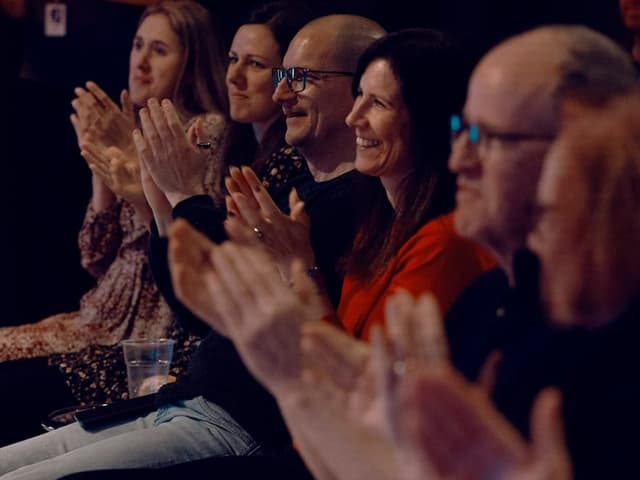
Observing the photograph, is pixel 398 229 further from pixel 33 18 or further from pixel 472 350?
pixel 33 18

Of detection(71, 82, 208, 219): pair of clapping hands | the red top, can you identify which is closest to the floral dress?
detection(71, 82, 208, 219): pair of clapping hands

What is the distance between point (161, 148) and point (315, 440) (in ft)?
4.04

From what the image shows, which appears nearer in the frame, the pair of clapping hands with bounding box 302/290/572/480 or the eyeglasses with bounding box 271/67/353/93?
the pair of clapping hands with bounding box 302/290/572/480

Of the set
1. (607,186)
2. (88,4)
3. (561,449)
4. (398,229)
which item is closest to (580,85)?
(607,186)

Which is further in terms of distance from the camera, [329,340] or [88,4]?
[88,4]

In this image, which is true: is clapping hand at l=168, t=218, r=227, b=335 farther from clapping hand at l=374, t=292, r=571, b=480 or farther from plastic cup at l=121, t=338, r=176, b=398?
plastic cup at l=121, t=338, r=176, b=398

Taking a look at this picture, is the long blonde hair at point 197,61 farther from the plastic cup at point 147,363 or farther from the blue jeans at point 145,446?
the blue jeans at point 145,446

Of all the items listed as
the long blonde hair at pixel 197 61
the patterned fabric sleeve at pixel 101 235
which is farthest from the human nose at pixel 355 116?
the patterned fabric sleeve at pixel 101 235

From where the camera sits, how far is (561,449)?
86 cm

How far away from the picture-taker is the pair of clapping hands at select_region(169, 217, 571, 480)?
2.90 feet

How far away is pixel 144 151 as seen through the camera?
2.22 m

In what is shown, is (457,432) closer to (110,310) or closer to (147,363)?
(147,363)

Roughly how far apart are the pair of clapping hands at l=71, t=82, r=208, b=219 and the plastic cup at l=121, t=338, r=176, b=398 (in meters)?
0.32

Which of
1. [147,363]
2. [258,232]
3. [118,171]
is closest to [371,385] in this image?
[258,232]
